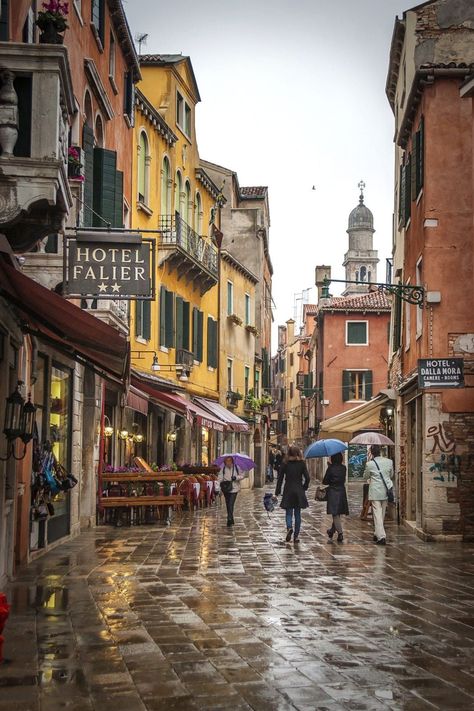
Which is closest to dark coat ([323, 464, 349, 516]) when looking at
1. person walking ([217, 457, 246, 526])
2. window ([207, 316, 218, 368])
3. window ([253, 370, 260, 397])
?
person walking ([217, 457, 246, 526])

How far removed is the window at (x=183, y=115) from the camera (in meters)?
31.4

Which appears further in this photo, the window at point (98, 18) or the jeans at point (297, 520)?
the window at point (98, 18)

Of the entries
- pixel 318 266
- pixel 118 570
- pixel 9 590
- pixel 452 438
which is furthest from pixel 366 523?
pixel 318 266

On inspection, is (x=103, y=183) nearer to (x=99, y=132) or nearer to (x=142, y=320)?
(x=99, y=132)

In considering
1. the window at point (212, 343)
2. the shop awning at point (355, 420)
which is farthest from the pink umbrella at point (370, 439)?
the window at point (212, 343)

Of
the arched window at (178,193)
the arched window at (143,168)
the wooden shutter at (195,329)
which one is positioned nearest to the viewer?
the arched window at (143,168)

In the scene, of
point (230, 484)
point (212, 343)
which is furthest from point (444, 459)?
point (212, 343)

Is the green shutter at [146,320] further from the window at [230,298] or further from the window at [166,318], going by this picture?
the window at [230,298]

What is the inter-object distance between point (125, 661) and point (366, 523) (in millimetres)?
15489

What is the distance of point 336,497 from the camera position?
17094 millimetres

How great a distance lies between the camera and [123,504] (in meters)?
19.6

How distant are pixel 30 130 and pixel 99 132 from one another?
1122 cm

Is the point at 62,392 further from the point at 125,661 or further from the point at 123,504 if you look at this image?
the point at 125,661

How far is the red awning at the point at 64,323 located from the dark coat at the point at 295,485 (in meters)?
5.98
